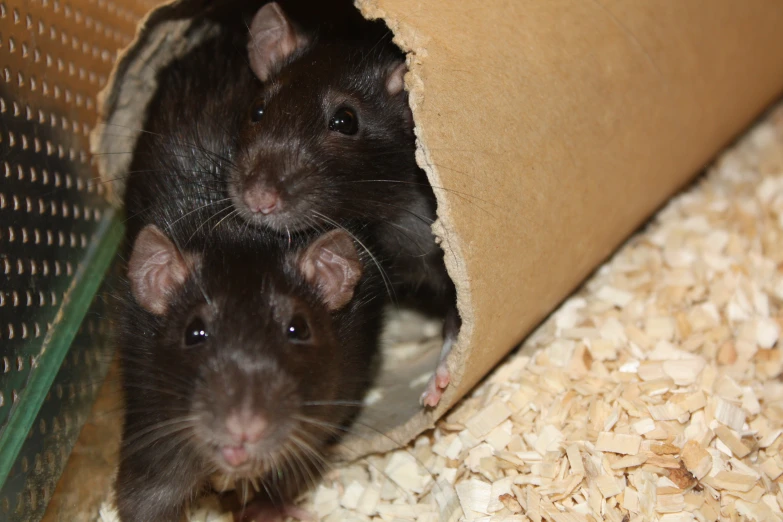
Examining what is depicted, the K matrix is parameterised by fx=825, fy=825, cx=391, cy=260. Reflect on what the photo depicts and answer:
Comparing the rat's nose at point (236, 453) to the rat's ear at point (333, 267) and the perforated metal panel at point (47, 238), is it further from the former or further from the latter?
the perforated metal panel at point (47, 238)

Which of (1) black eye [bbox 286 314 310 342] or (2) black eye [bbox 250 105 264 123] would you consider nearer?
(1) black eye [bbox 286 314 310 342]

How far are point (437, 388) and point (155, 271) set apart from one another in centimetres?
120

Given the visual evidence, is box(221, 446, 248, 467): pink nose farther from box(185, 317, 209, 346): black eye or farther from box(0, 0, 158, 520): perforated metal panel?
box(0, 0, 158, 520): perforated metal panel

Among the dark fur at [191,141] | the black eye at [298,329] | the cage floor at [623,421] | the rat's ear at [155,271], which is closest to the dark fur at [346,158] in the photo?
the dark fur at [191,141]

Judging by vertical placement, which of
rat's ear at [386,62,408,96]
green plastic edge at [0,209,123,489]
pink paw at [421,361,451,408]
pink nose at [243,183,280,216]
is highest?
rat's ear at [386,62,408,96]

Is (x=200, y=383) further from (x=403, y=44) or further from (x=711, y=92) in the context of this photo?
(x=711, y=92)

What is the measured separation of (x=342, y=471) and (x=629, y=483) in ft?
3.97

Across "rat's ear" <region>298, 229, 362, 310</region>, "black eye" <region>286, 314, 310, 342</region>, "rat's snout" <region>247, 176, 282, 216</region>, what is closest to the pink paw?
"rat's ear" <region>298, 229, 362, 310</region>

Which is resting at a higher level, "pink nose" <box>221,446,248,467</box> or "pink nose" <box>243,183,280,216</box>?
"pink nose" <box>243,183,280,216</box>

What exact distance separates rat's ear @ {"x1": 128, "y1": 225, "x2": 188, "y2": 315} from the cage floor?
95 centimetres

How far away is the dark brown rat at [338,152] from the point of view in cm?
318

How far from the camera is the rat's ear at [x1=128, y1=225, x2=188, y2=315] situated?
289 centimetres

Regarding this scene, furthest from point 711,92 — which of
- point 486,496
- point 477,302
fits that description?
point 486,496

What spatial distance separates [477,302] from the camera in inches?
117
